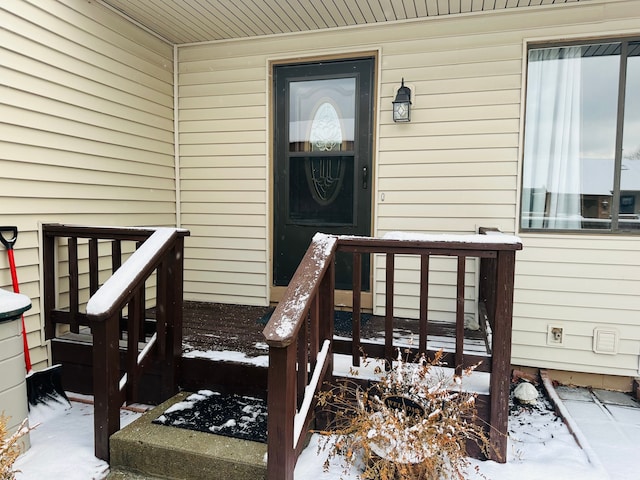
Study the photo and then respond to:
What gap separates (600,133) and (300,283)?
2.72m

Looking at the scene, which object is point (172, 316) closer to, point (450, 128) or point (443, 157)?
point (443, 157)

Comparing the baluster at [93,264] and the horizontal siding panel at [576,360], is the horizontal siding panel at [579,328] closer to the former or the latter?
the horizontal siding panel at [576,360]

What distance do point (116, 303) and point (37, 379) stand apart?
3.52 ft

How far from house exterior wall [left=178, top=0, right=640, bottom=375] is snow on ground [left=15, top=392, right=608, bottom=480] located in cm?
101

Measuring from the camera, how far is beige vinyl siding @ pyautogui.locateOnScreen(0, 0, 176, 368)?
2768mm

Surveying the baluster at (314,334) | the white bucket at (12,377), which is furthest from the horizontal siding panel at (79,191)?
the baluster at (314,334)

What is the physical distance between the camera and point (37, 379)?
275 cm

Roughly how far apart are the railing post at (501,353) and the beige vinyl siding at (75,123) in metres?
2.81

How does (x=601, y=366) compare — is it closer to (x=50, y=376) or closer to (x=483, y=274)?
(x=483, y=274)

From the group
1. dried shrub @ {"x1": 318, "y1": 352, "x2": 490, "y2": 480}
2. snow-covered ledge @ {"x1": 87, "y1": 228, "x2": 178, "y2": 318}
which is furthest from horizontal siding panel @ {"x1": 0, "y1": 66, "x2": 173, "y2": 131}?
dried shrub @ {"x1": 318, "y1": 352, "x2": 490, "y2": 480}

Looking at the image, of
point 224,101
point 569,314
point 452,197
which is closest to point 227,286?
point 224,101

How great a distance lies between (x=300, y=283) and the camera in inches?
81.3

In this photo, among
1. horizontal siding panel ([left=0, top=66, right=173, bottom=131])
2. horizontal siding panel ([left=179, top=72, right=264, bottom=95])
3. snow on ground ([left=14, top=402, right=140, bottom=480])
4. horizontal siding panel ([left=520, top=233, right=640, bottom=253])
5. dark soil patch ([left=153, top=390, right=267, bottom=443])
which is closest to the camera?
snow on ground ([left=14, top=402, right=140, bottom=480])

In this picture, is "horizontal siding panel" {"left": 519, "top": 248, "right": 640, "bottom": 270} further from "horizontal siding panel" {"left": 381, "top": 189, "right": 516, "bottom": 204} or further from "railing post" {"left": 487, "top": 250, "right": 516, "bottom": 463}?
"railing post" {"left": 487, "top": 250, "right": 516, "bottom": 463}
